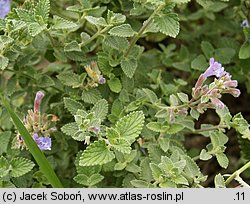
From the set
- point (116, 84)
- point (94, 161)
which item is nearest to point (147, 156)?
point (116, 84)

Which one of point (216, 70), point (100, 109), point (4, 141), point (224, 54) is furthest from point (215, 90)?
point (4, 141)

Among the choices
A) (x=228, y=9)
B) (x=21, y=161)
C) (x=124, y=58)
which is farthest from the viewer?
(x=228, y=9)

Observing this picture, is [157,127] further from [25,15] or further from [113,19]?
[25,15]

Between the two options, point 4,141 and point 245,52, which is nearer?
point 4,141

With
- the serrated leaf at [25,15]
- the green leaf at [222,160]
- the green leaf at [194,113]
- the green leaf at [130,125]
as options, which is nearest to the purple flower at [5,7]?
the serrated leaf at [25,15]

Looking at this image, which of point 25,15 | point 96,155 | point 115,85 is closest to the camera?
point 96,155

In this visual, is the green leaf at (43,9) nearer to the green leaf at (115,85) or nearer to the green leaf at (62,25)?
the green leaf at (62,25)

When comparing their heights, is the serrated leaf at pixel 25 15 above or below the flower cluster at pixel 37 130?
above
